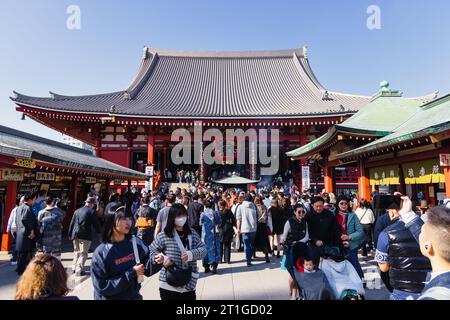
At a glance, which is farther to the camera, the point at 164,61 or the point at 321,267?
the point at 164,61

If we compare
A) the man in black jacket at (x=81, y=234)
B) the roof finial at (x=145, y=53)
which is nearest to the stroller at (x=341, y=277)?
the man in black jacket at (x=81, y=234)

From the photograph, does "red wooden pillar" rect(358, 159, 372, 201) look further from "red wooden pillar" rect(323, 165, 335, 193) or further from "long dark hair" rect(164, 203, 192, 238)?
"long dark hair" rect(164, 203, 192, 238)

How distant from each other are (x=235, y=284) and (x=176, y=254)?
2816 mm

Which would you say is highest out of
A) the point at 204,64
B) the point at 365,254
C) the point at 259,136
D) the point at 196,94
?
the point at 204,64

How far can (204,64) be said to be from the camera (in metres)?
27.8

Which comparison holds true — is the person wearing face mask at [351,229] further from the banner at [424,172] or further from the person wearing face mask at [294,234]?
the banner at [424,172]

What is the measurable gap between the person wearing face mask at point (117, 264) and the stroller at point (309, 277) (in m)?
1.85

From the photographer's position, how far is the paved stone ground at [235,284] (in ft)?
15.0

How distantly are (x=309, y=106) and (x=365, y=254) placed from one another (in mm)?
12873

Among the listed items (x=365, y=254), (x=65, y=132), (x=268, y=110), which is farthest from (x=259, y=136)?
(x=65, y=132)

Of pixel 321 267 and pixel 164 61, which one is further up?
pixel 164 61

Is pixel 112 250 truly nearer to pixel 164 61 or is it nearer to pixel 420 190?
pixel 420 190
